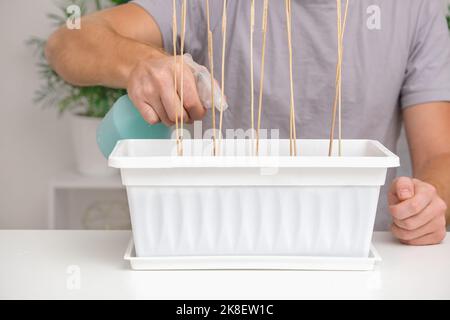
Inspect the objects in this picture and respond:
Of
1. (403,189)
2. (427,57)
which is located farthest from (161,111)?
(427,57)

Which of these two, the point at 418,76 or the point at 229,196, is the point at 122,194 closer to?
the point at 418,76

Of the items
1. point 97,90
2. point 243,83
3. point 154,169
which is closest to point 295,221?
point 154,169

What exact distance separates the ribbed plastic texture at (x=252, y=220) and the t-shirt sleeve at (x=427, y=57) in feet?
2.32

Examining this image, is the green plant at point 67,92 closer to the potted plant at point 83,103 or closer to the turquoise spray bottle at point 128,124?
the potted plant at point 83,103

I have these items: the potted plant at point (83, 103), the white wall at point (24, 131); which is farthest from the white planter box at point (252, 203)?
the white wall at point (24, 131)

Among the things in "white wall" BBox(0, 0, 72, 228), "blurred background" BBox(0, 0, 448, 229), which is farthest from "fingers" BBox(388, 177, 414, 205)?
"white wall" BBox(0, 0, 72, 228)

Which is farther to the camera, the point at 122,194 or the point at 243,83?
the point at 122,194

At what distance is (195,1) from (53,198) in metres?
1.15

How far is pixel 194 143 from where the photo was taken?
824 mm

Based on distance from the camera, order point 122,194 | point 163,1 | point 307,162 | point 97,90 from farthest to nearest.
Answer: point 122,194 → point 97,90 → point 163,1 → point 307,162

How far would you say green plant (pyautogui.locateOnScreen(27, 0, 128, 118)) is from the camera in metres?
2.25

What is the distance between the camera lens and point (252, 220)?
73 cm

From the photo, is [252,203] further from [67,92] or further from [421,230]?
[67,92]

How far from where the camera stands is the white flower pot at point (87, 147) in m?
2.28
